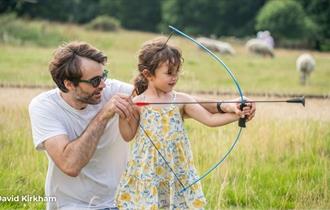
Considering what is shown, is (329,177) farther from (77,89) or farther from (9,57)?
(9,57)

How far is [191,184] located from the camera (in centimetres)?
418

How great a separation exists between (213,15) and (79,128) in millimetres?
64723

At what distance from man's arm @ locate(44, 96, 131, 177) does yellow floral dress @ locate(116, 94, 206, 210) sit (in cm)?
33

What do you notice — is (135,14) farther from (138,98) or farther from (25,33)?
(138,98)

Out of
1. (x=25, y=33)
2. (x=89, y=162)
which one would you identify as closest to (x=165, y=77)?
(x=89, y=162)

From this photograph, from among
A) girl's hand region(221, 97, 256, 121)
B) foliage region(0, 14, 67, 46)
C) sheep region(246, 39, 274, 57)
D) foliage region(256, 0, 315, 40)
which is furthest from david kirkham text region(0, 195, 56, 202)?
foliage region(256, 0, 315, 40)

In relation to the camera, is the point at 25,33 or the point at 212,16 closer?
the point at 25,33

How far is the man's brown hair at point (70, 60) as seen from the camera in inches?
164

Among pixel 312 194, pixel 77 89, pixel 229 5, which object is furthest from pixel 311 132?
pixel 229 5

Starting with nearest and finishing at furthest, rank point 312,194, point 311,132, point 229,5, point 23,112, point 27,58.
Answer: point 312,194 → point 311,132 → point 23,112 → point 27,58 → point 229,5

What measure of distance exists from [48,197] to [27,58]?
49.7ft

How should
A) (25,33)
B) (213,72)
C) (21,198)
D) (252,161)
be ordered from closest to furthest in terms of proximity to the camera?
(21,198), (252,161), (213,72), (25,33)

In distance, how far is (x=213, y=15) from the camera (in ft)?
224

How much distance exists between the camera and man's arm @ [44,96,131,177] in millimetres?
3912
